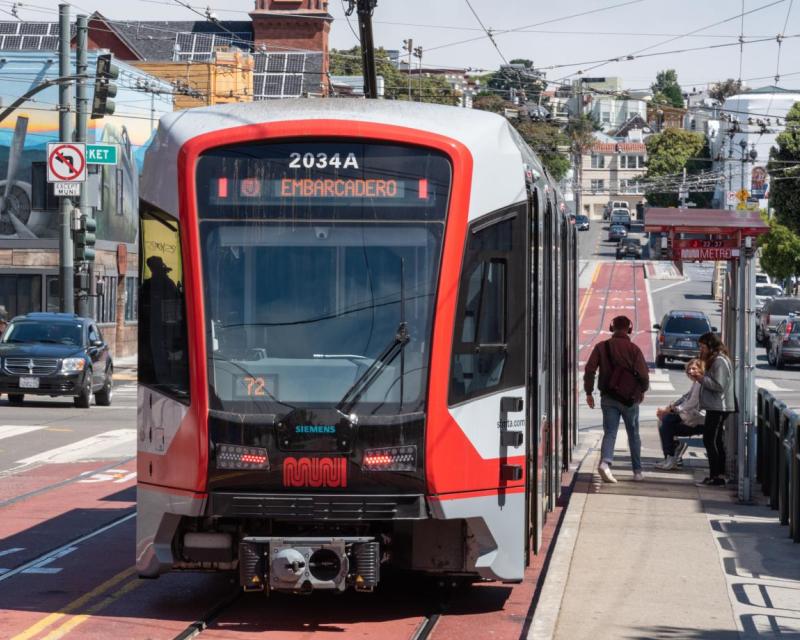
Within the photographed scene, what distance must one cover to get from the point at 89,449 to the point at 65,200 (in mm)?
16734

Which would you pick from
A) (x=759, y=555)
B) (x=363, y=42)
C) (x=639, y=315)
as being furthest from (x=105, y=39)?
(x=759, y=555)

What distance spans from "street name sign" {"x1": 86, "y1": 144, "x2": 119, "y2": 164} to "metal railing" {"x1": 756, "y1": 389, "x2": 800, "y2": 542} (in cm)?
1977

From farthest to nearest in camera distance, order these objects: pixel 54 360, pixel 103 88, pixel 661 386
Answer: pixel 661 386
pixel 103 88
pixel 54 360

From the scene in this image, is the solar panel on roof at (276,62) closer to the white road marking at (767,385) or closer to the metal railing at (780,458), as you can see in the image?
the white road marking at (767,385)

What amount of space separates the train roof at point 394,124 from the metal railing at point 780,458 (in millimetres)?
4374

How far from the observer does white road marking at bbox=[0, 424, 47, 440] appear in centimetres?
2231

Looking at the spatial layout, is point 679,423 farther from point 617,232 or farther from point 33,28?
point 617,232

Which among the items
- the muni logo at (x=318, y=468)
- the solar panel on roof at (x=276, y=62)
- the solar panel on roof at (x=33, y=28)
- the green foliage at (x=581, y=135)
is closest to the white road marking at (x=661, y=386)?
the muni logo at (x=318, y=468)

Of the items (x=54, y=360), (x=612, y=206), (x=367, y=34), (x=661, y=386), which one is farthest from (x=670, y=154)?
(x=367, y=34)

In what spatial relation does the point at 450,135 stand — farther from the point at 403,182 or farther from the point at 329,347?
the point at 329,347

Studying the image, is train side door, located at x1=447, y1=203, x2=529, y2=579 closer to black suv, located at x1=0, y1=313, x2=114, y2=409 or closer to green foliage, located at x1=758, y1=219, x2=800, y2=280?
black suv, located at x1=0, y1=313, x2=114, y2=409

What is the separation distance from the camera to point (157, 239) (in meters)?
9.34

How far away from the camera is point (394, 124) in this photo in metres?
9.27

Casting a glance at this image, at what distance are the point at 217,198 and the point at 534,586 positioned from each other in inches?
148
